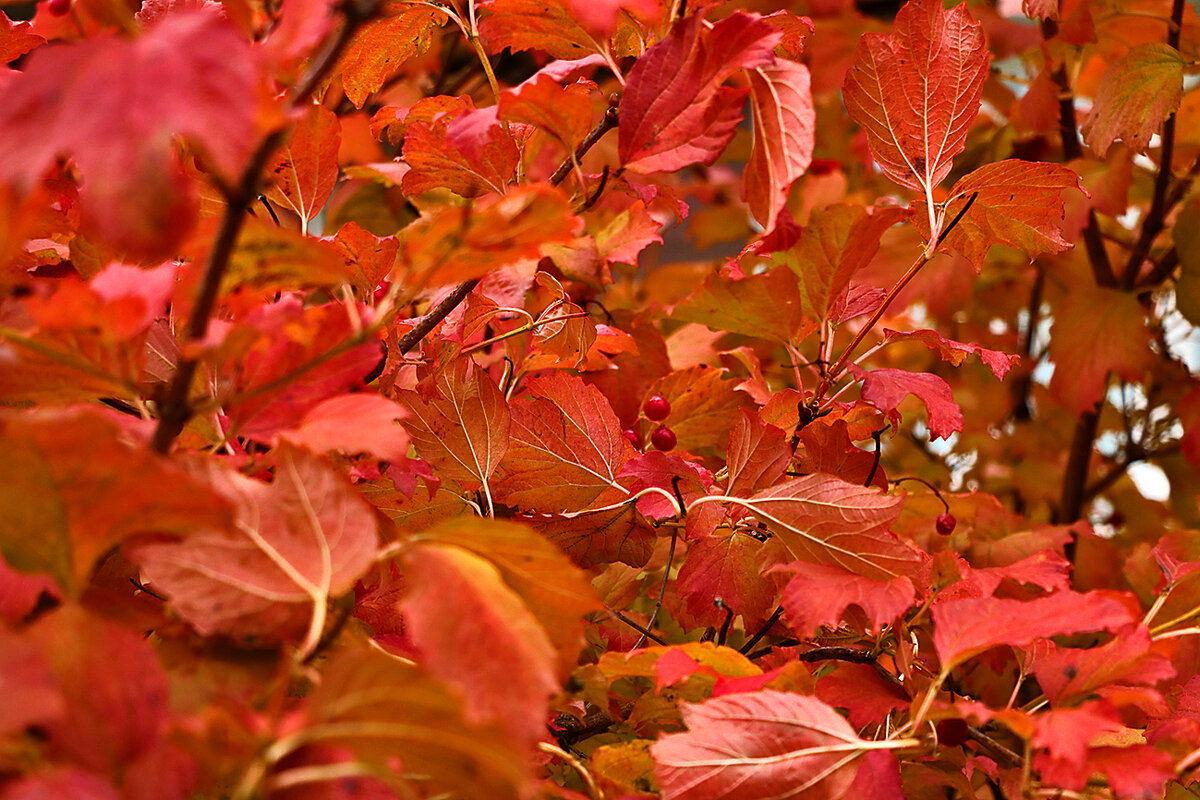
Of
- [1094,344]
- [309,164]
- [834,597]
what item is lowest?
[1094,344]

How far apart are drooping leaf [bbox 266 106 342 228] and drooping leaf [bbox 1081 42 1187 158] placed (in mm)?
603

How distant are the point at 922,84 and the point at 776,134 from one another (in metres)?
0.17

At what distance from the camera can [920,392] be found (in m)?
0.49

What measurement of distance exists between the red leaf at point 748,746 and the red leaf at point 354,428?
148 mm

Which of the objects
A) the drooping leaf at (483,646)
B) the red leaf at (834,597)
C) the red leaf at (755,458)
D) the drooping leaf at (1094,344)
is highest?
the drooping leaf at (483,646)

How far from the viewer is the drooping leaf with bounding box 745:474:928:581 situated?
17.0 inches

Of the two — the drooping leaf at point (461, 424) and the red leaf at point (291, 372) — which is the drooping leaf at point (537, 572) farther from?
the drooping leaf at point (461, 424)

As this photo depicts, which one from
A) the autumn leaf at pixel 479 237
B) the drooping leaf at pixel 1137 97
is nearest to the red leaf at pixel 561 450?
the autumn leaf at pixel 479 237

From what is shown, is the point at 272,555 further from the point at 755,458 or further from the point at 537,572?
the point at 755,458

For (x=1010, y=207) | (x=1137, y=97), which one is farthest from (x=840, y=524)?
(x=1137, y=97)

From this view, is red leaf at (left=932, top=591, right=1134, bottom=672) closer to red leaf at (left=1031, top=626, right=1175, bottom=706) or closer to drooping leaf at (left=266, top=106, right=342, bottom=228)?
red leaf at (left=1031, top=626, right=1175, bottom=706)

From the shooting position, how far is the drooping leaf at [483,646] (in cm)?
26

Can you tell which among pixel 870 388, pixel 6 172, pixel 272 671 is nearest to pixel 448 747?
pixel 272 671

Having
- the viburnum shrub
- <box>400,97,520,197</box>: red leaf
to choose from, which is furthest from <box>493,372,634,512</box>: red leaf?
<box>400,97,520,197</box>: red leaf
